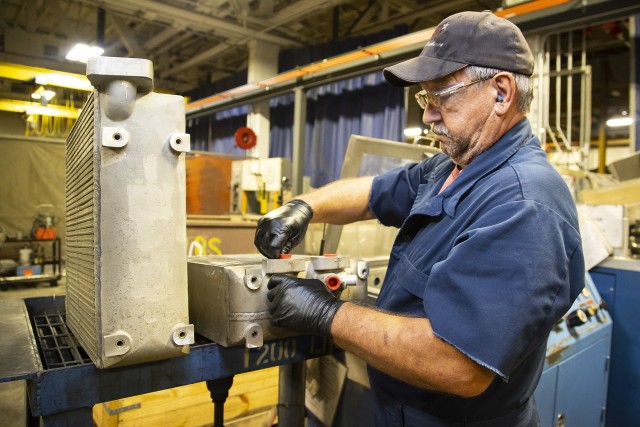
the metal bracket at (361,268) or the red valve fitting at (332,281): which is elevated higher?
the metal bracket at (361,268)

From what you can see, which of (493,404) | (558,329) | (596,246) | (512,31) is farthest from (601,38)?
(493,404)

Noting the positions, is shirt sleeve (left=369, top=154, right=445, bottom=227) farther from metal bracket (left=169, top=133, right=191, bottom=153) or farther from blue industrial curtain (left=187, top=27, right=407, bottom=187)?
blue industrial curtain (left=187, top=27, right=407, bottom=187)

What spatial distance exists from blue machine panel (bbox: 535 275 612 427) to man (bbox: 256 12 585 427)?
2.41 feet

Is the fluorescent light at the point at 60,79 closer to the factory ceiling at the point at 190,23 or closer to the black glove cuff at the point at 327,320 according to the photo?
the factory ceiling at the point at 190,23

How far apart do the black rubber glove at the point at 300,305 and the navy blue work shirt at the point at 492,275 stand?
0.18 meters

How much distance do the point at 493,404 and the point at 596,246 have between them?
1768mm

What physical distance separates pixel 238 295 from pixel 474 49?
0.65 meters

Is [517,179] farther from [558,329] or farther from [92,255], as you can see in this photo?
[558,329]

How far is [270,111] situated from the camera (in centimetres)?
583

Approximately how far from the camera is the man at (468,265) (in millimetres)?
700

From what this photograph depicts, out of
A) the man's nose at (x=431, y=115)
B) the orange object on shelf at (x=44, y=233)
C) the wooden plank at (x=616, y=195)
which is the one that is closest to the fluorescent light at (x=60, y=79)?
the orange object on shelf at (x=44, y=233)

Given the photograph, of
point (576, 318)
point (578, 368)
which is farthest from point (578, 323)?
point (578, 368)

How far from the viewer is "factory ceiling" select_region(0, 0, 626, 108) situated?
4.16 m

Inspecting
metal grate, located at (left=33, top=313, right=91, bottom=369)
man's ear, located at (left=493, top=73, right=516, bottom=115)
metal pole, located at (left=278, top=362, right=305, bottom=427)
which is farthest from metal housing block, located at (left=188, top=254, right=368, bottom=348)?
man's ear, located at (left=493, top=73, right=516, bottom=115)
